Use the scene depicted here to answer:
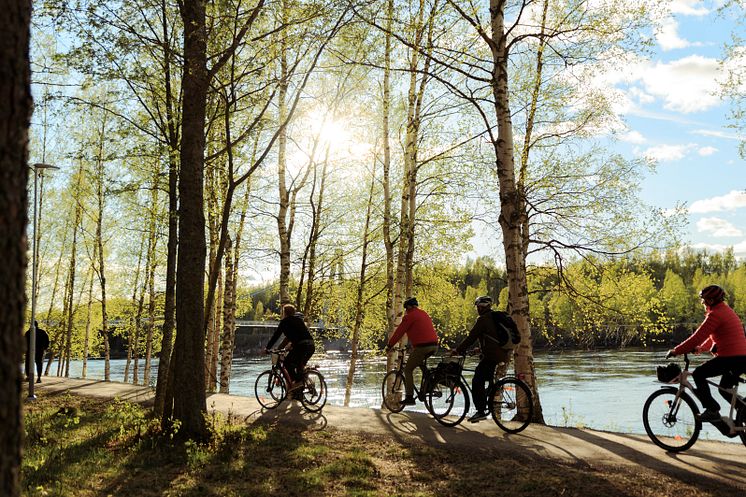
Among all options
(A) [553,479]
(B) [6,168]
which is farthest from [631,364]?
(B) [6,168]

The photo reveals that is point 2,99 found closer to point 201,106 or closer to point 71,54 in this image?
point 201,106

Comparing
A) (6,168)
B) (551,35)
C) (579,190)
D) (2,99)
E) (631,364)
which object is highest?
(551,35)

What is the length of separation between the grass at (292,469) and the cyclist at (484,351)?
51.0 inches

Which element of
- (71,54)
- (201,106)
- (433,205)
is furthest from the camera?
(433,205)

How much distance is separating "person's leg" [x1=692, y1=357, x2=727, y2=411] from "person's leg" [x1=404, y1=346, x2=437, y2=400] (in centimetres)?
434

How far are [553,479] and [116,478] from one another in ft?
16.4

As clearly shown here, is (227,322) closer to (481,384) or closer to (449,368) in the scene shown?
(449,368)

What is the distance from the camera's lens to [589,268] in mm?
14398

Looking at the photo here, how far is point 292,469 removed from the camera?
23.7 ft

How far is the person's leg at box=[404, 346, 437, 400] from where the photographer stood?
34.3 feet

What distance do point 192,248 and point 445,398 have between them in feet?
15.9

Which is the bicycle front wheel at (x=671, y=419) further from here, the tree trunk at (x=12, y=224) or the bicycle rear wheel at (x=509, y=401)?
the tree trunk at (x=12, y=224)

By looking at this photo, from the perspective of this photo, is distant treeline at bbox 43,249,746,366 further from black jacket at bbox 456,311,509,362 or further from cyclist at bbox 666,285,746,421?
cyclist at bbox 666,285,746,421

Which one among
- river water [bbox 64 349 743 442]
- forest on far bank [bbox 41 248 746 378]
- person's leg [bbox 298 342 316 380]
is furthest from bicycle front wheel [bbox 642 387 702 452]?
river water [bbox 64 349 743 442]
